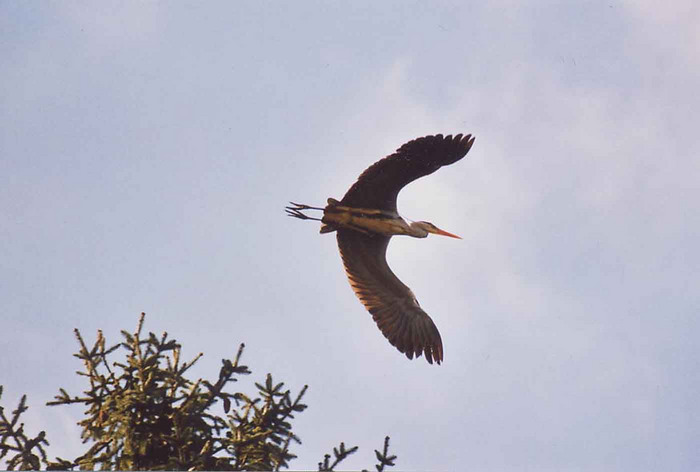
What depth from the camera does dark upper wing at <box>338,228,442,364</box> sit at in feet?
29.5

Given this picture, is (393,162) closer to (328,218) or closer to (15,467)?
(328,218)

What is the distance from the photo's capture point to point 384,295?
9.20 meters

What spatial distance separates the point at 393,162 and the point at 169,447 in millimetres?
3762

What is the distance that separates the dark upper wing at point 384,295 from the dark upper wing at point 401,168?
1.76 ft

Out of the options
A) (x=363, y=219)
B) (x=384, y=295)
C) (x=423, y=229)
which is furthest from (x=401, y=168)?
(x=384, y=295)

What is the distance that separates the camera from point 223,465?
5.79 m

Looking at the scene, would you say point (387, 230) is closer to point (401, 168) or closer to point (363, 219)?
point (363, 219)

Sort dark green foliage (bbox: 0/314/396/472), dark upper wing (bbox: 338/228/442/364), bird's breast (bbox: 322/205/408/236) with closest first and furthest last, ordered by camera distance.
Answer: dark green foliage (bbox: 0/314/396/472)
bird's breast (bbox: 322/205/408/236)
dark upper wing (bbox: 338/228/442/364)

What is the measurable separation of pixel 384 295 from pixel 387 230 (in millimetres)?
821

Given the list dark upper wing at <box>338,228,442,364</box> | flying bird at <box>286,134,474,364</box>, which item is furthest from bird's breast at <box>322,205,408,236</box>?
dark upper wing at <box>338,228,442,364</box>

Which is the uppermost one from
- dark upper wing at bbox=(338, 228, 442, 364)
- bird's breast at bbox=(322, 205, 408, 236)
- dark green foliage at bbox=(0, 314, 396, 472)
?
bird's breast at bbox=(322, 205, 408, 236)

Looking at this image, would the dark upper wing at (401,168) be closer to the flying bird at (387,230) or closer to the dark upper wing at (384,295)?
the flying bird at (387,230)

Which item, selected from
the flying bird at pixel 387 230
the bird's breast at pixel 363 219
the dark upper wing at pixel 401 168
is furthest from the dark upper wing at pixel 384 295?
the dark upper wing at pixel 401 168

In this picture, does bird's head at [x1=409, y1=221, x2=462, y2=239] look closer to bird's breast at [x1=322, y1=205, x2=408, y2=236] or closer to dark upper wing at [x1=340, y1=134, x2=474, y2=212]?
bird's breast at [x1=322, y1=205, x2=408, y2=236]
